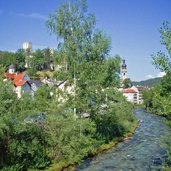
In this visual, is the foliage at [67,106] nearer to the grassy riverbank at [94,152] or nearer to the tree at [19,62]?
the grassy riverbank at [94,152]

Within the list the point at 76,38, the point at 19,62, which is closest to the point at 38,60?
the point at 19,62

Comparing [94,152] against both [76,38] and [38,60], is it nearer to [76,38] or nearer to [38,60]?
[76,38]

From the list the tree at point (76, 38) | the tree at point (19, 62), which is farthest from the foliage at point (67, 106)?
the tree at point (19, 62)

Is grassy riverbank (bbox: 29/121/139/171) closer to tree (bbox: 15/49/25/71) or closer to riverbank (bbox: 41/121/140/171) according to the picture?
riverbank (bbox: 41/121/140/171)

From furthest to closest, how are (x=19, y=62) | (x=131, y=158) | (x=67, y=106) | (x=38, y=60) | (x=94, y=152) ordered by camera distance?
(x=38, y=60) < (x=19, y=62) < (x=94, y=152) < (x=131, y=158) < (x=67, y=106)

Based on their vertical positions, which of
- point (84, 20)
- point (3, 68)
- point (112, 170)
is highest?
point (84, 20)

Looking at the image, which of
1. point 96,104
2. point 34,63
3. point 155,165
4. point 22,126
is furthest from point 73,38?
point 34,63

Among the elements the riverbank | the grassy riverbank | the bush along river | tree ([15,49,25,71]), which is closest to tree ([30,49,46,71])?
tree ([15,49,25,71])

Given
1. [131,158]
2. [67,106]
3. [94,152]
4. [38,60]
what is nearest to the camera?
[67,106]

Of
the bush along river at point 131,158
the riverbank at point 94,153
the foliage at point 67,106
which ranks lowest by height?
the bush along river at point 131,158

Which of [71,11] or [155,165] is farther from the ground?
[71,11]

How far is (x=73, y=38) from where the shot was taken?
125 ft

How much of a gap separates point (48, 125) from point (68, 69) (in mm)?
8199

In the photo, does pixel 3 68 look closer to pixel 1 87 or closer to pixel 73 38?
pixel 1 87
